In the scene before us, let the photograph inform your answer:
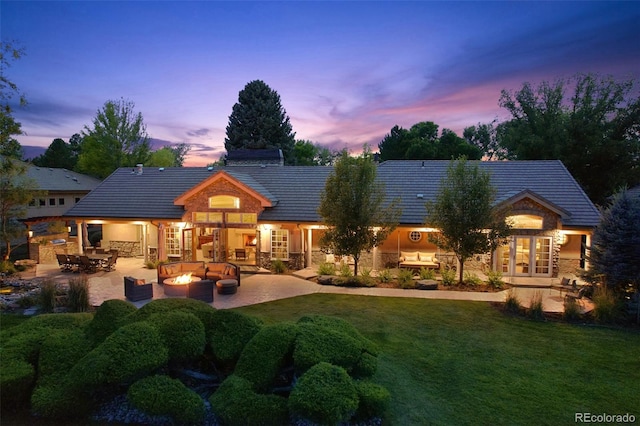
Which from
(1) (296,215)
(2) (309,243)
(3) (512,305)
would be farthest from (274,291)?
(3) (512,305)

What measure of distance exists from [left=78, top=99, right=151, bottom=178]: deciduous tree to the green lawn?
3078 centimetres

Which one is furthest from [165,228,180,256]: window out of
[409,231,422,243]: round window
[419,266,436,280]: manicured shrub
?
[419,266,436,280]: manicured shrub

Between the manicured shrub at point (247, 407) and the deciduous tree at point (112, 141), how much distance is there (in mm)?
36195

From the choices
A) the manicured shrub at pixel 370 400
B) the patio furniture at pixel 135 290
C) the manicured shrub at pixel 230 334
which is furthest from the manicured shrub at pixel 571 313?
the patio furniture at pixel 135 290

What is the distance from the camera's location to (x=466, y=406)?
21.6 ft

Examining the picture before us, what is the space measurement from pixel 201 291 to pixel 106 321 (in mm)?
6123

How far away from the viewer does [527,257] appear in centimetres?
1703

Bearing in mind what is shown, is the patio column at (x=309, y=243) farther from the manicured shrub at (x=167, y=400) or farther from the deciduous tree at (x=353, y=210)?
the manicured shrub at (x=167, y=400)

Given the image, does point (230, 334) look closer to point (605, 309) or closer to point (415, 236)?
point (605, 309)

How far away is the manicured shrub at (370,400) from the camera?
579 centimetres

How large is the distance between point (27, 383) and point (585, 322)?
44.6 ft

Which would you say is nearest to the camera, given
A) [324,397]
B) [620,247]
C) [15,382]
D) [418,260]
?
[324,397]

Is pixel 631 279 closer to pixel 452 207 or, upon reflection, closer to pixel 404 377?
pixel 452 207

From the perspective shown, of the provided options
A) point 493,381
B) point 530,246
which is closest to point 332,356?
point 493,381
